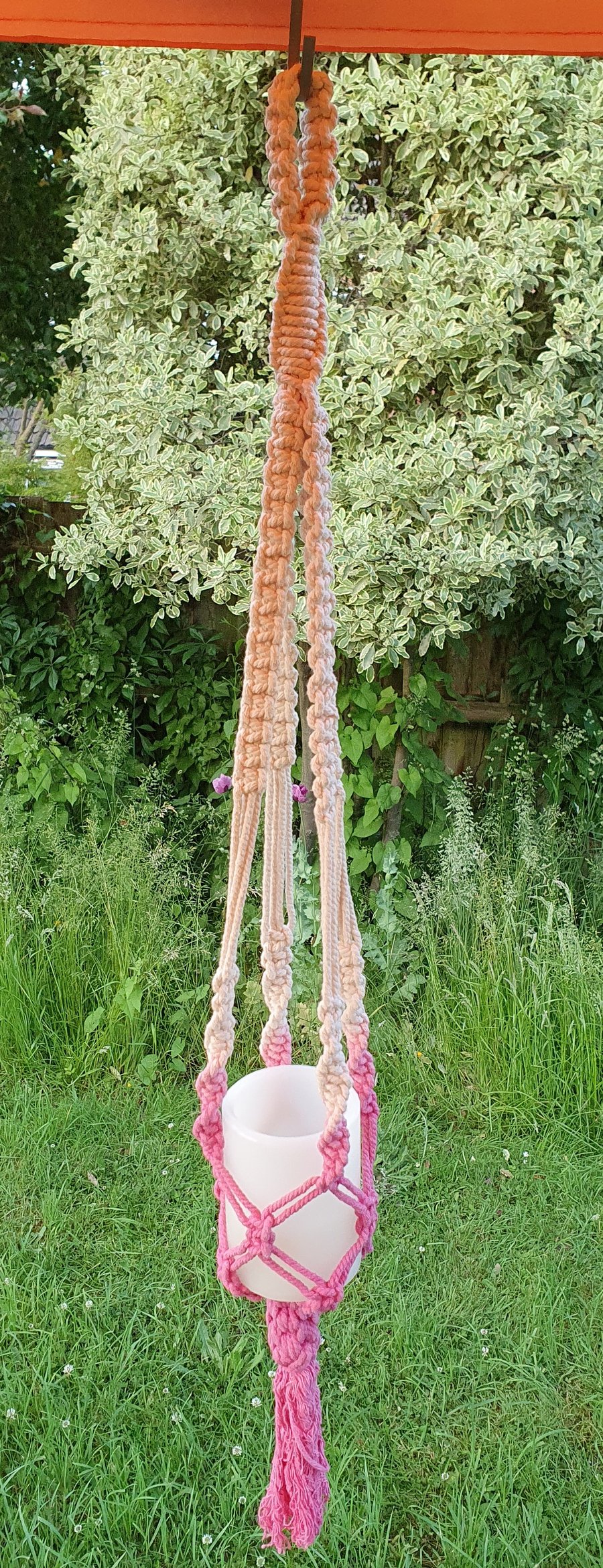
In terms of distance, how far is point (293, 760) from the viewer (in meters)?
0.97

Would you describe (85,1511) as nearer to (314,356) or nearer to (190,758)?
(314,356)

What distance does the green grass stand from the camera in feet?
5.00

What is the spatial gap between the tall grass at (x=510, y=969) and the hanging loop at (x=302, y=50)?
1900 millimetres

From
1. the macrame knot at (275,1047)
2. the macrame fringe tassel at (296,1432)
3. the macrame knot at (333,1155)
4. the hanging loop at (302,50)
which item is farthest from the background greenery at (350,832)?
the hanging loop at (302,50)

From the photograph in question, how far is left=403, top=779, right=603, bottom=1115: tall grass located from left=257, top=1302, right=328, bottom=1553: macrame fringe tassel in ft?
4.52

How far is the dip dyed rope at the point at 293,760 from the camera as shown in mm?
836

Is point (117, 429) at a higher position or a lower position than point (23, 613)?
higher

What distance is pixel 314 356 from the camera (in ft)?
2.88

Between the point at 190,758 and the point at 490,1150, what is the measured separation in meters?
1.47

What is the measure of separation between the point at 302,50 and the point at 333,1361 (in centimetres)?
181

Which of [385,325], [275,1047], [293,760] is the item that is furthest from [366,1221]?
[385,325]

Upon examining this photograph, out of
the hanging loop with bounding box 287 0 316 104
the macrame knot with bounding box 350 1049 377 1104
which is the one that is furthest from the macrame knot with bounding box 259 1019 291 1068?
the hanging loop with bounding box 287 0 316 104

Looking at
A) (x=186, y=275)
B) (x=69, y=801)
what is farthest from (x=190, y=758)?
(x=186, y=275)

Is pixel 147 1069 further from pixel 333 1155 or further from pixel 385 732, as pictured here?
pixel 333 1155
